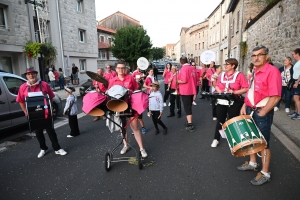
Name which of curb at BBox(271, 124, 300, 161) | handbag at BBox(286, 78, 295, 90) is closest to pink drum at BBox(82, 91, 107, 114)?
curb at BBox(271, 124, 300, 161)

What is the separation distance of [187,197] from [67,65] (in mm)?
17482

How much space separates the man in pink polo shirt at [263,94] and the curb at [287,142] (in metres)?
1.27

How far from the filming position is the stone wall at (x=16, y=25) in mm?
12797

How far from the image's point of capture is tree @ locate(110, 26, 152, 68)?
26477 mm

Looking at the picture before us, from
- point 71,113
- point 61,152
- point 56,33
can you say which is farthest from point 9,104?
point 56,33

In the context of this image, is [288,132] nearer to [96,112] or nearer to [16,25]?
[96,112]

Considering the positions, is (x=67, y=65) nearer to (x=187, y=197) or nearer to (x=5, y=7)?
(x=5, y=7)

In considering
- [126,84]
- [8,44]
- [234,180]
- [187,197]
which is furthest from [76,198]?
[8,44]

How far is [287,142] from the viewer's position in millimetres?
4281

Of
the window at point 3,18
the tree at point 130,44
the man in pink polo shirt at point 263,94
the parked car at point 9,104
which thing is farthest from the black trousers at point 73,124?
the tree at point 130,44

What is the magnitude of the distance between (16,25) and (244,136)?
15859 millimetres

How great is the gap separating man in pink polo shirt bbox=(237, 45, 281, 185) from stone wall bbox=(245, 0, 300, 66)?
214 inches

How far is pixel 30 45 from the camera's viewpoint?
1185cm

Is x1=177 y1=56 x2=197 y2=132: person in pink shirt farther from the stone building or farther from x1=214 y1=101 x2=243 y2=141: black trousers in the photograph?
the stone building
